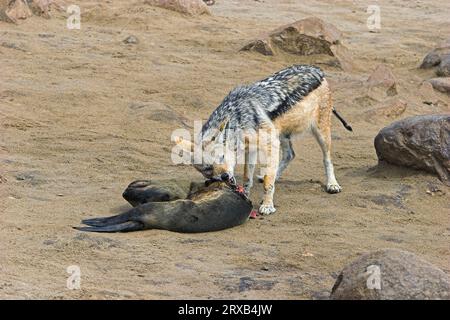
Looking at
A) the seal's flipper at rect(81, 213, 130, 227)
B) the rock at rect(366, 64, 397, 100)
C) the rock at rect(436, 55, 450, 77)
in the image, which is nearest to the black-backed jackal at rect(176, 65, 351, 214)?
the seal's flipper at rect(81, 213, 130, 227)

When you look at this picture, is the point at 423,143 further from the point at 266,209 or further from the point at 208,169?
the point at 208,169

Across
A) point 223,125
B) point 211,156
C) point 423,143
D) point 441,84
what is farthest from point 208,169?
point 441,84

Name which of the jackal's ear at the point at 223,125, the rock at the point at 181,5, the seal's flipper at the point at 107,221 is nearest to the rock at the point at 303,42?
the rock at the point at 181,5

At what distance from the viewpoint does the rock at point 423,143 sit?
9992mm

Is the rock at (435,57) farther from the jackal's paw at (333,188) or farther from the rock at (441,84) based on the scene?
the jackal's paw at (333,188)

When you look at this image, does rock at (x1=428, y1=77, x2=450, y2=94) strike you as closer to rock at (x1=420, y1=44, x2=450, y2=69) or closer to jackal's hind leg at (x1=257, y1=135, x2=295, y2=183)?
rock at (x1=420, y1=44, x2=450, y2=69)

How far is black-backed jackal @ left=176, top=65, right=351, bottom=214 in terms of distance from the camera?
9031mm

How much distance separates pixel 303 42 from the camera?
51.7ft

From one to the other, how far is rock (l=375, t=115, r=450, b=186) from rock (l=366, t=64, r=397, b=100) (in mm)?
3898

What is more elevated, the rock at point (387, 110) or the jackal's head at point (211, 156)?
the jackal's head at point (211, 156)

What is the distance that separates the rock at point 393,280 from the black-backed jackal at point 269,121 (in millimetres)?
2838

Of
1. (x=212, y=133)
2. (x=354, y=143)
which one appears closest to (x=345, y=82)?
(x=354, y=143)

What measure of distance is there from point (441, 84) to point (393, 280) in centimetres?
930
